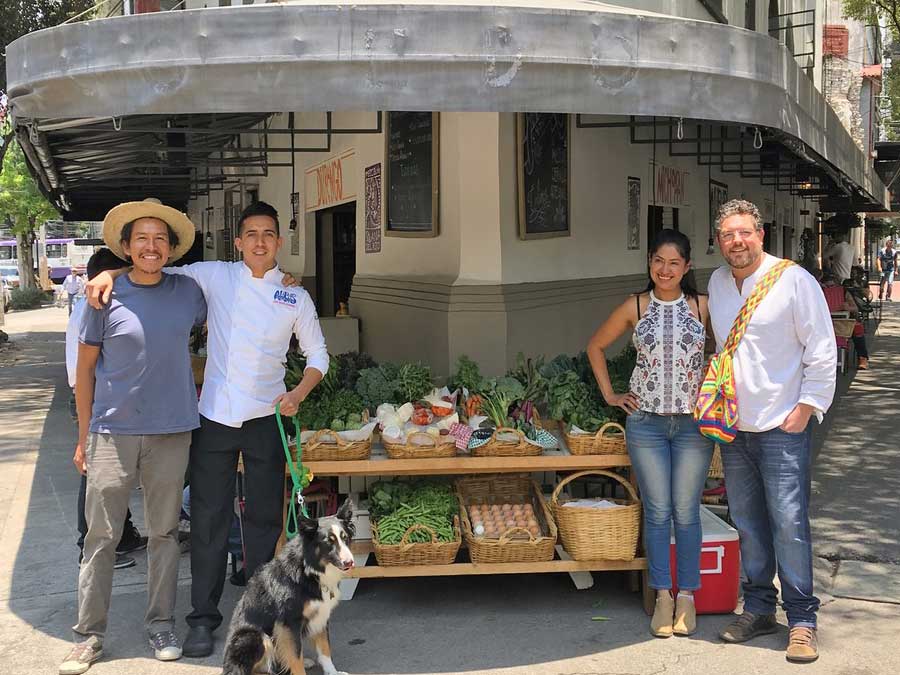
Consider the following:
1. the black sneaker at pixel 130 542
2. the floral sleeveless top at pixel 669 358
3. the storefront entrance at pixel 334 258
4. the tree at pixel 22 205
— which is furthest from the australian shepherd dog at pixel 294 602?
the tree at pixel 22 205

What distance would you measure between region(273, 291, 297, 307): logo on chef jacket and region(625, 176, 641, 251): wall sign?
6.12 m

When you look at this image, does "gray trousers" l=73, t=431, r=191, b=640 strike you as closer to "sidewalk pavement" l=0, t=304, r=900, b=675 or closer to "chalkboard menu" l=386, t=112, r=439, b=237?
"sidewalk pavement" l=0, t=304, r=900, b=675

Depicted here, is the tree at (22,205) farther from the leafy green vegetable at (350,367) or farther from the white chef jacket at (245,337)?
the white chef jacket at (245,337)

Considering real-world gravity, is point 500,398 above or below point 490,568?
above

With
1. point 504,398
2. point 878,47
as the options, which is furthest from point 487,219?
point 878,47

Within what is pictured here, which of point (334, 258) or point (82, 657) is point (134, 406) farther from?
point (334, 258)

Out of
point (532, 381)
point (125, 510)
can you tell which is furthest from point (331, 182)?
point (125, 510)

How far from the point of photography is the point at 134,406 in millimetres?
4070

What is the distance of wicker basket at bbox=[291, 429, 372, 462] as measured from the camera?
15.2 feet

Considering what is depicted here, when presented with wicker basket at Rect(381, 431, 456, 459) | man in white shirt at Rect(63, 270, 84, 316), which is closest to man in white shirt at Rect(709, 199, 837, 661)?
wicker basket at Rect(381, 431, 456, 459)

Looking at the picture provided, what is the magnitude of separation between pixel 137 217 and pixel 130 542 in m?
2.55

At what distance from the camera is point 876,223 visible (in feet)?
123

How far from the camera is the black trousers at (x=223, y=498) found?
4.30m

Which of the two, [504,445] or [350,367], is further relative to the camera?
[350,367]
